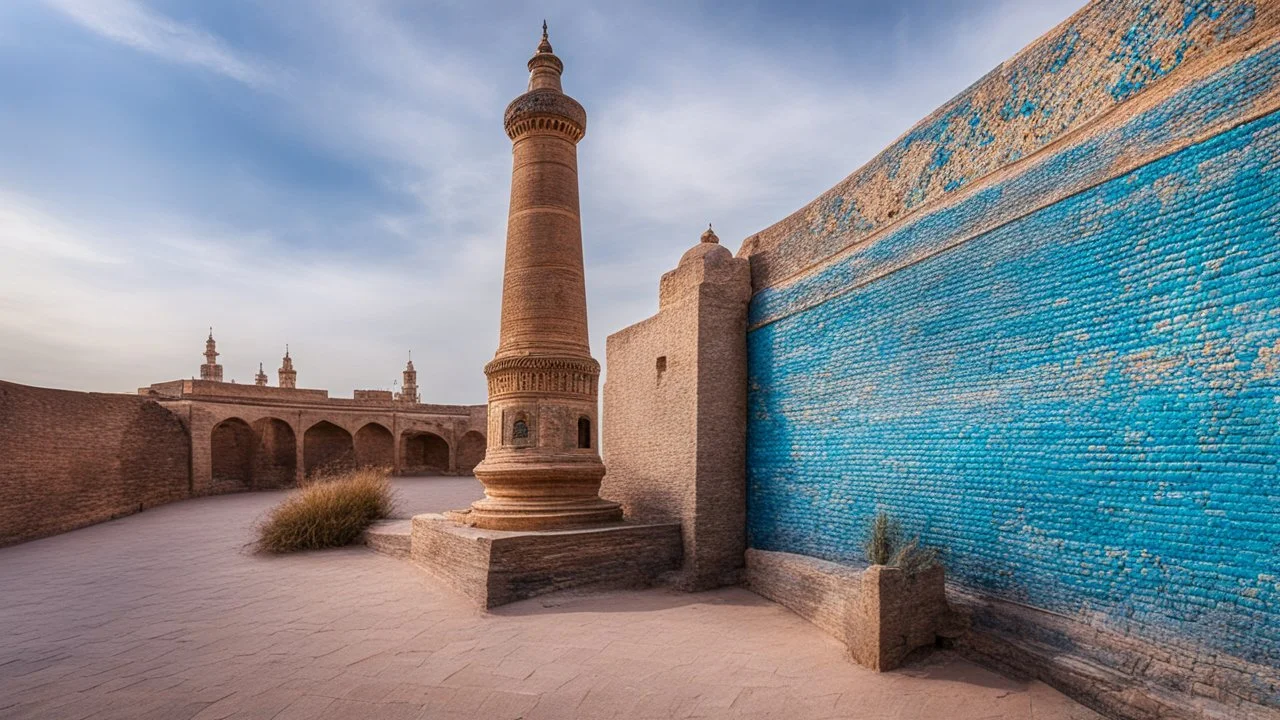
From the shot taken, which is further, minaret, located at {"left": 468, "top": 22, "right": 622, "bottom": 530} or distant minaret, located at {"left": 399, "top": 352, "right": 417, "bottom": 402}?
distant minaret, located at {"left": 399, "top": 352, "right": 417, "bottom": 402}

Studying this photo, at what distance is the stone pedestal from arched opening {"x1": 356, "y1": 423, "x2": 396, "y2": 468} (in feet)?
58.1

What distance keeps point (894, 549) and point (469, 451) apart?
22391mm

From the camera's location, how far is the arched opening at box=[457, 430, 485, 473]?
25.9 metres

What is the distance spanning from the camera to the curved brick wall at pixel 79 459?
11.5 meters

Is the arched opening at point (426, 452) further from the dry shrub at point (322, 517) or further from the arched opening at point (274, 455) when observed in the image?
the dry shrub at point (322, 517)

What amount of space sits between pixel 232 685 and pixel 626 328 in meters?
6.66

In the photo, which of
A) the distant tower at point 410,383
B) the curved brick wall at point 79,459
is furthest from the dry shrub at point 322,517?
the distant tower at point 410,383

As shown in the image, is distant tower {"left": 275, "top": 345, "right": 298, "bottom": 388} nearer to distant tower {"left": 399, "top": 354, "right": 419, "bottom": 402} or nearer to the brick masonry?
distant tower {"left": 399, "top": 354, "right": 419, "bottom": 402}

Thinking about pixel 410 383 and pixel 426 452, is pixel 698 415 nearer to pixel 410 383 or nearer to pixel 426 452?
Answer: pixel 426 452

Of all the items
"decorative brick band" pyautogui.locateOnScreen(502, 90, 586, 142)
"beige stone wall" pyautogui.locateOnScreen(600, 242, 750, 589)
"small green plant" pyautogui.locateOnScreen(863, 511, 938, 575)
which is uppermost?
"decorative brick band" pyautogui.locateOnScreen(502, 90, 586, 142)

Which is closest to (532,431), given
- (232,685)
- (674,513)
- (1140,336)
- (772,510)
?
(674,513)

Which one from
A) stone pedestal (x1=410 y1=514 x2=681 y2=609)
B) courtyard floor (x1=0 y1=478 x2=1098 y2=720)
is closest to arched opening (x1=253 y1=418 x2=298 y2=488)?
courtyard floor (x1=0 y1=478 x2=1098 y2=720)

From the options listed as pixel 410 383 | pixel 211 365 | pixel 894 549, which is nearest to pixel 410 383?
pixel 410 383

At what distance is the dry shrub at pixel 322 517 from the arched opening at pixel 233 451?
36.5ft
